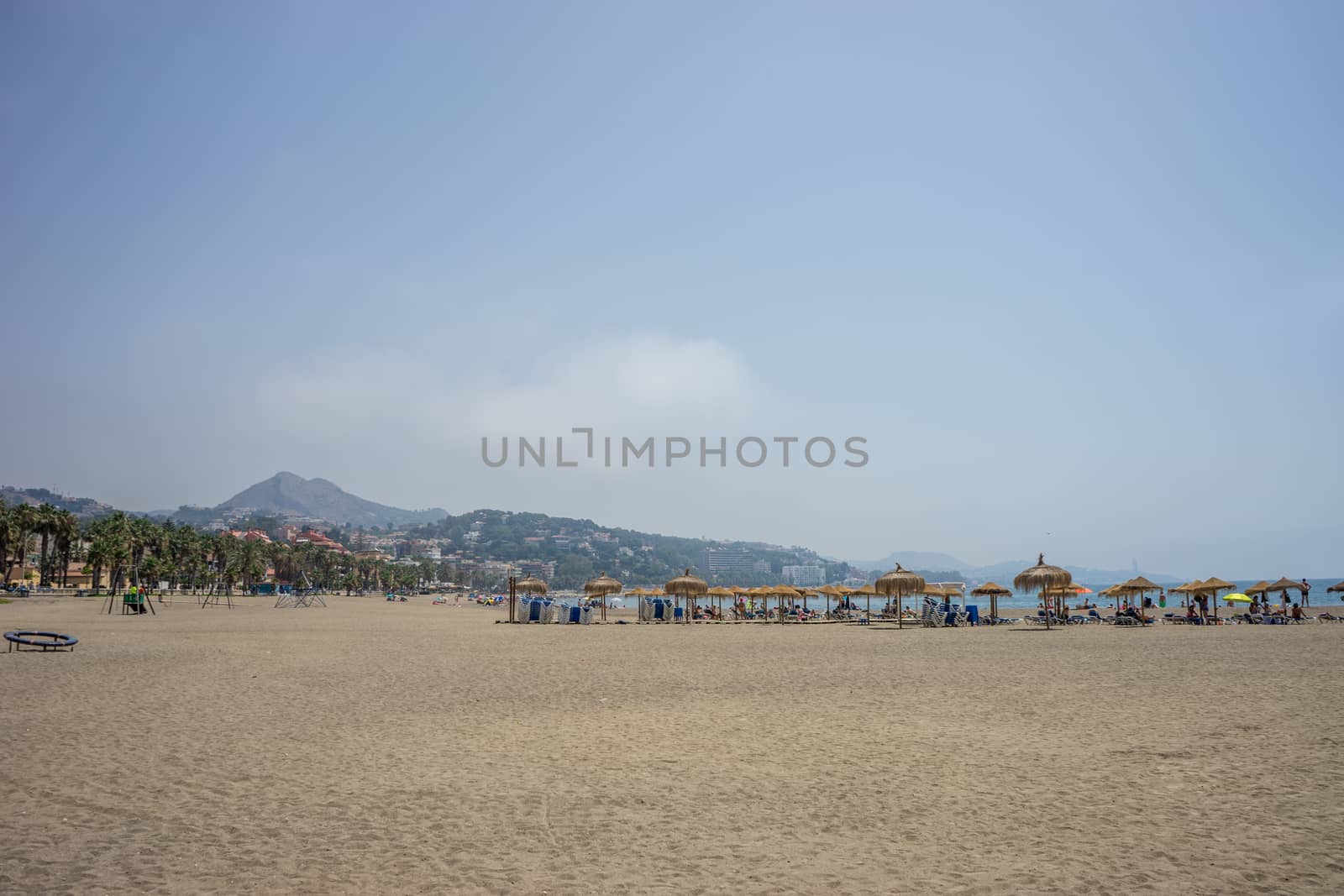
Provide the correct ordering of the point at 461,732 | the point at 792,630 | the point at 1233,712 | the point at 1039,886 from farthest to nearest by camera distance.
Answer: the point at 792,630
the point at 1233,712
the point at 461,732
the point at 1039,886

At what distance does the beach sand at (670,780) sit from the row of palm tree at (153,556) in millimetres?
40646


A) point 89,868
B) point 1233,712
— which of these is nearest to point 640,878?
point 89,868


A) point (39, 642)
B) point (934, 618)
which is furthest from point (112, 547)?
point (934, 618)

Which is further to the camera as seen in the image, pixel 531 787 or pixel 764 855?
pixel 531 787

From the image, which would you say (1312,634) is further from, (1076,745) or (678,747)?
(678,747)

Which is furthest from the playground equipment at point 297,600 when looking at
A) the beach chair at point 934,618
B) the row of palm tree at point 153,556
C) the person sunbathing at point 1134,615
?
the person sunbathing at point 1134,615

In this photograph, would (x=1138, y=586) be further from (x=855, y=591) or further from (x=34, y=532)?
(x=34, y=532)

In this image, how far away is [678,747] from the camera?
912 cm

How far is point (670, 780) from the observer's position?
7.76 meters

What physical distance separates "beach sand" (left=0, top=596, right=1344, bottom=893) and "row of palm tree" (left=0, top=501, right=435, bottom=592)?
40.6 meters

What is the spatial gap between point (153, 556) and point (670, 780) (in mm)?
75835

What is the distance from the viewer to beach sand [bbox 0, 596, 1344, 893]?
545 centimetres

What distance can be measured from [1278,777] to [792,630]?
2359 centimetres

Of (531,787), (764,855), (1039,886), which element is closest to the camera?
(1039,886)
